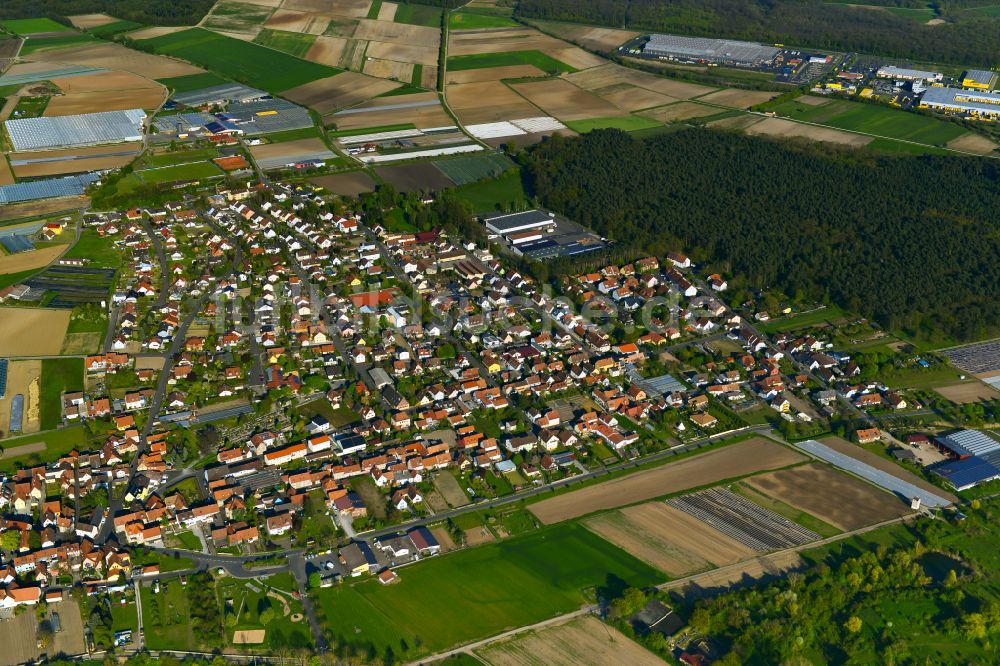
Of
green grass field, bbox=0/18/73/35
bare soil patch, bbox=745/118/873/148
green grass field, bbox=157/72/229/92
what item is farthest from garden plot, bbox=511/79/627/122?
green grass field, bbox=0/18/73/35

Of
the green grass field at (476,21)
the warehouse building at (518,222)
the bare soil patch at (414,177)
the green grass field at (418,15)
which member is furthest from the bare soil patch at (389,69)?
the warehouse building at (518,222)

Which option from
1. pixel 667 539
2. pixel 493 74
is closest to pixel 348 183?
pixel 493 74

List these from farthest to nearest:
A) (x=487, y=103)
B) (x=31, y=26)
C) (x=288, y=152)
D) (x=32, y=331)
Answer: (x=31, y=26)
(x=487, y=103)
(x=288, y=152)
(x=32, y=331)

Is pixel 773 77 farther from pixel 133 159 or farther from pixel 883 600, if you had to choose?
pixel 883 600

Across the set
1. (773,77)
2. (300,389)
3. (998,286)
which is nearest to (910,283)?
(998,286)

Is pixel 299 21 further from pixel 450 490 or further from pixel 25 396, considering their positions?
pixel 450 490

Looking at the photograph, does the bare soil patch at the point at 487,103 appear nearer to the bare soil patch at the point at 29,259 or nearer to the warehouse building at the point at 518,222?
the warehouse building at the point at 518,222
